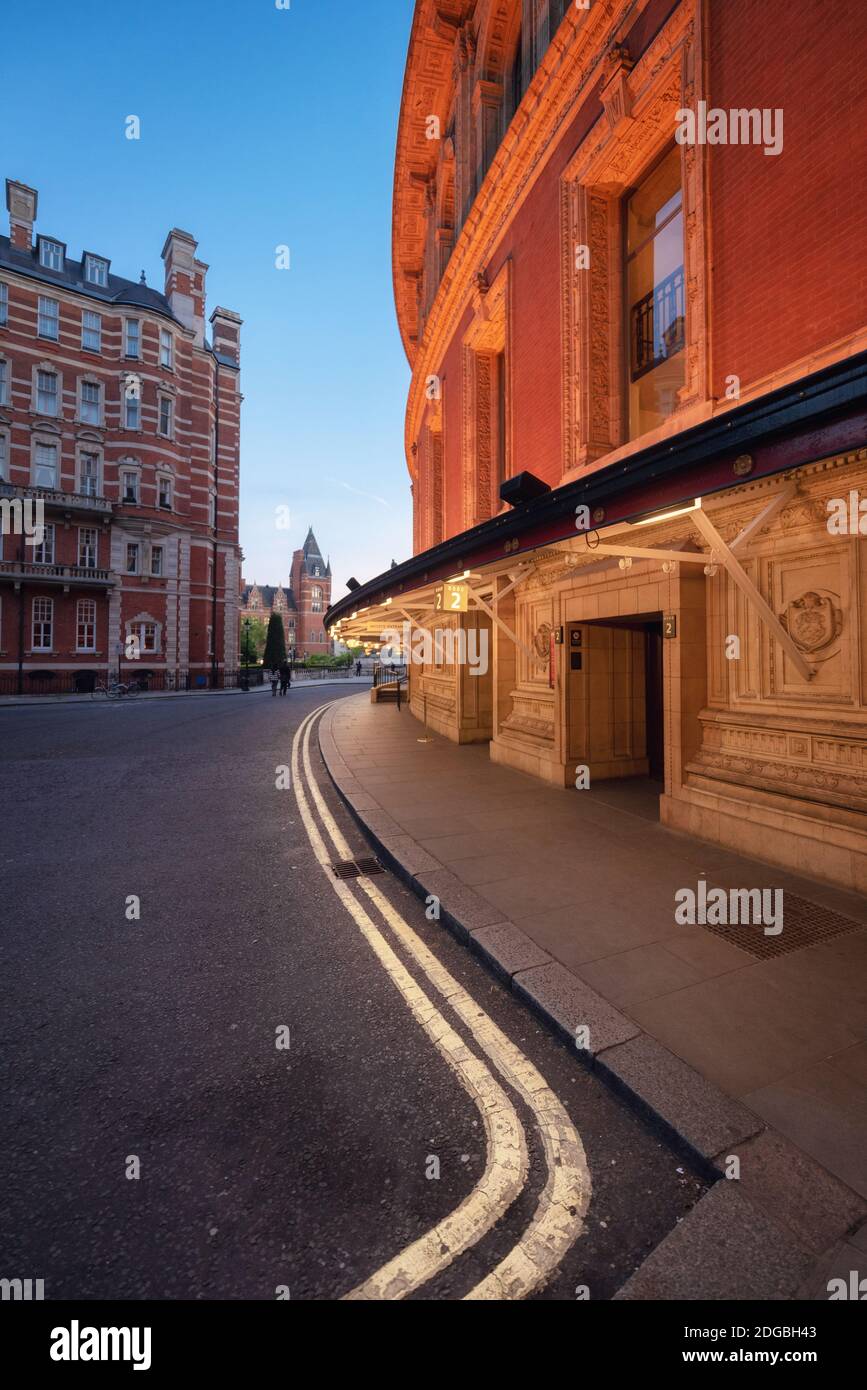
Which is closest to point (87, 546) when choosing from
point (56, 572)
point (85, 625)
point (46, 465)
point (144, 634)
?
point (56, 572)

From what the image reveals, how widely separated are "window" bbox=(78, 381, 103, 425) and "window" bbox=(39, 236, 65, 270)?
8372 millimetres

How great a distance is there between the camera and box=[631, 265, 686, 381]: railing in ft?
25.7

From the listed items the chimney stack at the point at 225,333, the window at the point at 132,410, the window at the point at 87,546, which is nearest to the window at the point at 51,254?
the window at the point at 132,410

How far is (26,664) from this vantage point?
105 feet

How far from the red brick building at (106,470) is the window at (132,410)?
0.22 feet

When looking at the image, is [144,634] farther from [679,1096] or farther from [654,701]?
[679,1096]

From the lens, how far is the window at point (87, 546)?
113 ft

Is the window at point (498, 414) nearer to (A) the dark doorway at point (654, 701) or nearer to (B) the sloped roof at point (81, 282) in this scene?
(A) the dark doorway at point (654, 701)

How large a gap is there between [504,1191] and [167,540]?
42075 millimetres

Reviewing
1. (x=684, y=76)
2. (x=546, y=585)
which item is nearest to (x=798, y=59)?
(x=684, y=76)

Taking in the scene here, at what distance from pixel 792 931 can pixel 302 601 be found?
114379 millimetres

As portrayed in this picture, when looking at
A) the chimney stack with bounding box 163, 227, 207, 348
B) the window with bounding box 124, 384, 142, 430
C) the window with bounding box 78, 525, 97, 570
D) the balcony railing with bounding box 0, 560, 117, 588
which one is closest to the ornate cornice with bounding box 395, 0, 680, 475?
the balcony railing with bounding box 0, 560, 117, 588

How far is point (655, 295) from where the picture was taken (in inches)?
331

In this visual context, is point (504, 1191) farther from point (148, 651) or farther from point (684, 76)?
point (148, 651)
